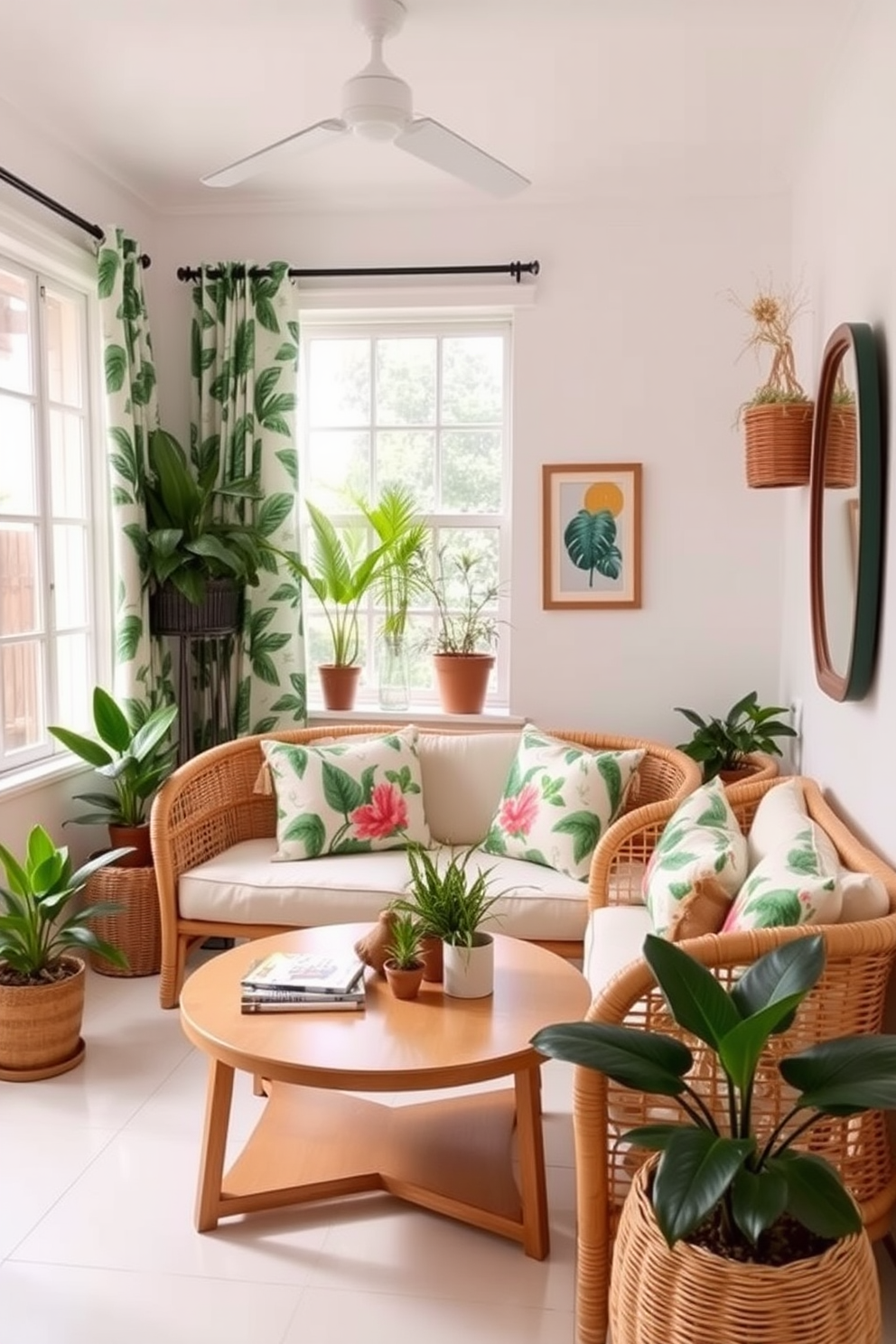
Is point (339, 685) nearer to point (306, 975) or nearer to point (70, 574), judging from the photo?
point (70, 574)

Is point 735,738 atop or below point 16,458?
below

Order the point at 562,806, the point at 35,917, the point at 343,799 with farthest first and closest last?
the point at 343,799
the point at 562,806
the point at 35,917

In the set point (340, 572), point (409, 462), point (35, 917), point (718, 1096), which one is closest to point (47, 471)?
point (340, 572)

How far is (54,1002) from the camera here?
111 inches

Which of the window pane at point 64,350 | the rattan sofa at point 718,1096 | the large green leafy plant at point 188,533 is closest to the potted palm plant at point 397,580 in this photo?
the large green leafy plant at point 188,533

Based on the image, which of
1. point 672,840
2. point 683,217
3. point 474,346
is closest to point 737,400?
point 683,217

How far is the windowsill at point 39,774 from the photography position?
3305mm

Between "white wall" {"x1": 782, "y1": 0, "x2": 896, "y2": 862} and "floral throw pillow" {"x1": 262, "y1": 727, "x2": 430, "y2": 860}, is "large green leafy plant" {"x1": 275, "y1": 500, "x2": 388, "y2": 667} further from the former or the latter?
"white wall" {"x1": 782, "y1": 0, "x2": 896, "y2": 862}

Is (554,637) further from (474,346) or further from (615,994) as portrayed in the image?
(615,994)

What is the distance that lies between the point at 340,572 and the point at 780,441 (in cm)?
166

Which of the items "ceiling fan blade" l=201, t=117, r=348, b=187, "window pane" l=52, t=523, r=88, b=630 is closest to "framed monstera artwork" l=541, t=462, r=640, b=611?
"ceiling fan blade" l=201, t=117, r=348, b=187

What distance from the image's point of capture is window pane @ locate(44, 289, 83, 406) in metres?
3.71

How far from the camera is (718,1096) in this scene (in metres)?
1.93

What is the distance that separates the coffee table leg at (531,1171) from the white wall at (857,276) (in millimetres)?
861
